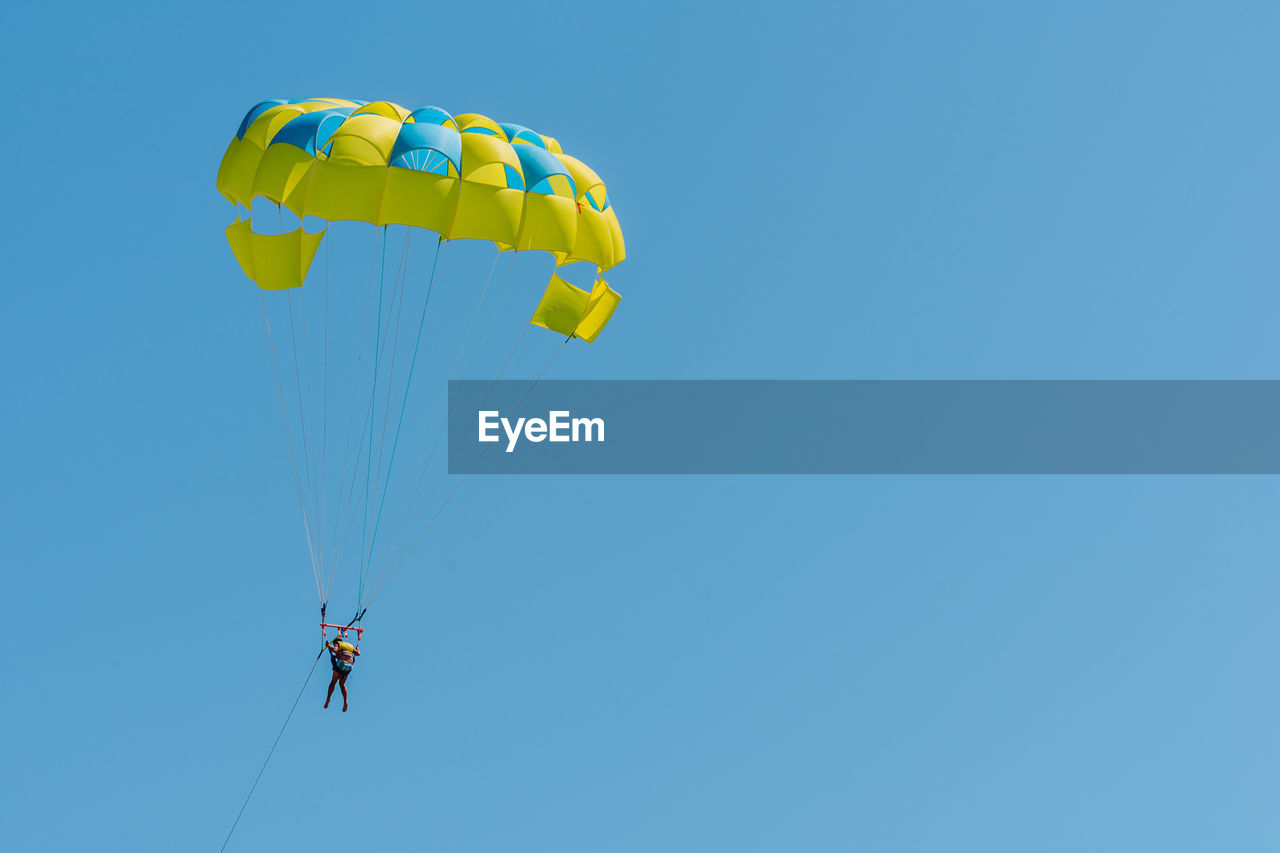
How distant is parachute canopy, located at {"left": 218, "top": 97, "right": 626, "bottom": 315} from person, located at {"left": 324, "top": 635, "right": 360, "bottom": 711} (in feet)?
18.4

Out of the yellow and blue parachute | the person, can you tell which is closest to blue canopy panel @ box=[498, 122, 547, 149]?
the yellow and blue parachute

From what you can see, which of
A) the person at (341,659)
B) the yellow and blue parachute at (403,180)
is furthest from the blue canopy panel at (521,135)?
the person at (341,659)

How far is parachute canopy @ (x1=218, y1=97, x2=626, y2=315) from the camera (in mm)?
25234

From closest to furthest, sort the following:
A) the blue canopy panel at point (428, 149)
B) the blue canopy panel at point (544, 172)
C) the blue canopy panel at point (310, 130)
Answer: the blue canopy panel at point (428, 149) < the blue canopy panel at point (310, 130) < the blue canopy panel at point (544, 172)

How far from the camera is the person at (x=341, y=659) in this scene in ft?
82.6

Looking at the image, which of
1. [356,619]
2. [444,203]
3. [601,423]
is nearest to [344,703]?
[356,619]

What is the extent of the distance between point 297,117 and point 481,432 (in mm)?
5933

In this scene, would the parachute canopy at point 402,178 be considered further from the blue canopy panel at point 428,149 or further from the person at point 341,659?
the person at point 341,659

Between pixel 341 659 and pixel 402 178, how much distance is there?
6901mm

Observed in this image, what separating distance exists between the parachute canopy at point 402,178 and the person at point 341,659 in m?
5.60

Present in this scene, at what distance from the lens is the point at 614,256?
1081 inches

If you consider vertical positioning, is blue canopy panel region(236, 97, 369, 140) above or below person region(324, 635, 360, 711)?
above

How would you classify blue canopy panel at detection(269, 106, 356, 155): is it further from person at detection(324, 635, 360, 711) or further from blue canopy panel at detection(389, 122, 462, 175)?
person at detection(324, 635, 360, 711)

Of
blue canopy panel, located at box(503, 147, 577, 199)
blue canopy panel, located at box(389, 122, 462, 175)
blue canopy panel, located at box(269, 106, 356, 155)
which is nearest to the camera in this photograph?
blue canopy panel, located at box(389, 122, 462, 175)
